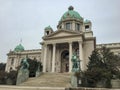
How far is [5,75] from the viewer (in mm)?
25594

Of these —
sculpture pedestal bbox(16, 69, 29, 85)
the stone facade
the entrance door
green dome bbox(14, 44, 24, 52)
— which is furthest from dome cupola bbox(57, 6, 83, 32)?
green dome bbox(14, 44, 24, 52)

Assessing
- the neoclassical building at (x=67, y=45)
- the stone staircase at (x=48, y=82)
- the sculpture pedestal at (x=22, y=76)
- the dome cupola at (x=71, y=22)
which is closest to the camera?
the stone staircase at (x=48, y=82)

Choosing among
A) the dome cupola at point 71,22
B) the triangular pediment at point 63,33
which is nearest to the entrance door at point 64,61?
the triangular pediment at point 63,33

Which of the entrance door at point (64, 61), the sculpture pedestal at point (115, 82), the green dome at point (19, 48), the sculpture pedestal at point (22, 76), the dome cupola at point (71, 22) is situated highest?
the dome cupola at point (71, 22)

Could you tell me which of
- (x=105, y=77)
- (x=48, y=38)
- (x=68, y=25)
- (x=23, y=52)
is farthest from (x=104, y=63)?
(x=23, y=52)

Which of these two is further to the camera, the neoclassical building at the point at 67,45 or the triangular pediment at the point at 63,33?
the triangular pediment at the point at 63,33

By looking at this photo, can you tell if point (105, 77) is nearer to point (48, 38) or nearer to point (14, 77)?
point (14, 77)

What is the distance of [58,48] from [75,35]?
627 centimetres

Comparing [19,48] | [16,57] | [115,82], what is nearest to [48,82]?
[115,82]

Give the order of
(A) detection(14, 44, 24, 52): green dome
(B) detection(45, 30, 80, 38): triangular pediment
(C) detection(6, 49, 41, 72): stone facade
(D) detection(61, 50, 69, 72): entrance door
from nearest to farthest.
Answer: (B) detection(45, 30, 80, 38): triangular pediment
(D) detection(61, 50, 69, 72): entrance door
(C) detection(6, 49, 41, 72): stone facade
(A) detection(14, 44, 24, 52): green dome

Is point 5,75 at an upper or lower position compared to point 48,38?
lower

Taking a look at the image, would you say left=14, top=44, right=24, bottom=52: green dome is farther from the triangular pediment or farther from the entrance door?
the triangular pediment

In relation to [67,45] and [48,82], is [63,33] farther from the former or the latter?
[48,82]

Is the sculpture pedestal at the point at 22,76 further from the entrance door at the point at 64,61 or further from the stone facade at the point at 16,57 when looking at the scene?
the stone facade at the point at 16,57
